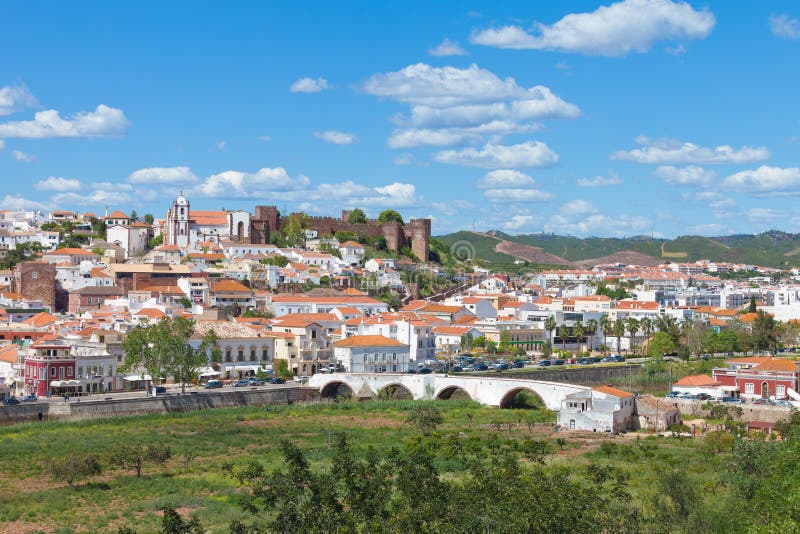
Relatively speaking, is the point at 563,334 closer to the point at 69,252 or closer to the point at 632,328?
the point at 632,328

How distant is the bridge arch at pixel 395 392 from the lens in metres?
57.6

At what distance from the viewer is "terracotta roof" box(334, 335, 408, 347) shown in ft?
206

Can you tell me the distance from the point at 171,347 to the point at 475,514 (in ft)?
110

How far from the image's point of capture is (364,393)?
58.0 m

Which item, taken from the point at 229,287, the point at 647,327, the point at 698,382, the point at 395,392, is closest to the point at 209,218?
the point at 229,287

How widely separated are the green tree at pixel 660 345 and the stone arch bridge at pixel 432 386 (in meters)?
18.3

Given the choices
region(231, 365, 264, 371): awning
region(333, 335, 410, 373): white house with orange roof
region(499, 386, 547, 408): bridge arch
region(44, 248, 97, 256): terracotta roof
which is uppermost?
region(44, 248, 97, 256): terracotta roof

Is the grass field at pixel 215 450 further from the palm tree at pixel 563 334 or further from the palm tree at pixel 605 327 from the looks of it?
the palm tree at pixel 605 327

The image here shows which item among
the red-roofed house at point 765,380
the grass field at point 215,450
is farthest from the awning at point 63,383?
the red-roofed house at point 765,380

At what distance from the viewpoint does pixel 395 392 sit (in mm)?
58156

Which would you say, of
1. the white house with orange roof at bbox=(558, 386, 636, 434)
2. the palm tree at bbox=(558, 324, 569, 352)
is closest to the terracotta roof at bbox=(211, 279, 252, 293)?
the palm tree at bbox=(558, 324, 569, 352)

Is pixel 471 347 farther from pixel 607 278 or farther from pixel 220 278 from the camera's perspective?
pixel 607 278

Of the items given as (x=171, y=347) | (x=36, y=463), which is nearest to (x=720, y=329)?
(x=171, y=347)

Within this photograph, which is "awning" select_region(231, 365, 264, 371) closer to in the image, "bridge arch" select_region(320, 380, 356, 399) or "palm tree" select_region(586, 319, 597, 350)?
"bridge arch" select_region(320, 380, 356, 399)
